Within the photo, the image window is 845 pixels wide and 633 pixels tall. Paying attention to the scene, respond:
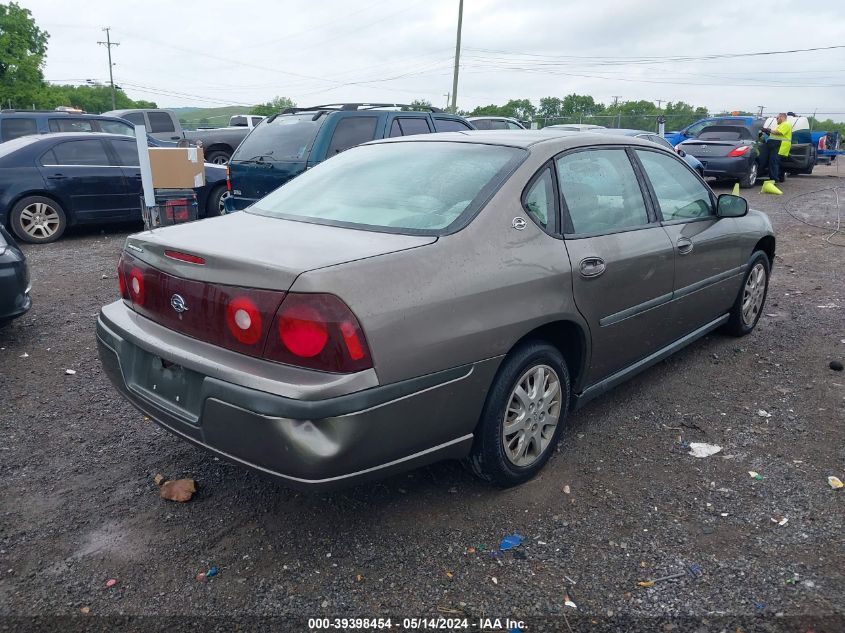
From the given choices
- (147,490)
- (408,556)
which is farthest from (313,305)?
(147,490)

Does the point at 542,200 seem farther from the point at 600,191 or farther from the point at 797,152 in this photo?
the point at 797,152

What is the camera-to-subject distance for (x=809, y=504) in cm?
311

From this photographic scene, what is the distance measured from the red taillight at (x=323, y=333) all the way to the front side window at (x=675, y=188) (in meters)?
2.48

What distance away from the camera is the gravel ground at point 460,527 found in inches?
96.7

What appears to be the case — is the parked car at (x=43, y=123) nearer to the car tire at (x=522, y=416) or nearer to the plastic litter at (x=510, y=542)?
the car tire at (x=522, y=416)

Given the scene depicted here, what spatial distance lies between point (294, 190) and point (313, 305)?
1548 millimetres

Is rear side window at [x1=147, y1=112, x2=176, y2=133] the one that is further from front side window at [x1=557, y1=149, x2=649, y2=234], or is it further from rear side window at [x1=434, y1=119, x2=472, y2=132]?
front side window at [x1=557, y1=149, x2=649, y2=234]

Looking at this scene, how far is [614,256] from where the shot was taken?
3473 mm

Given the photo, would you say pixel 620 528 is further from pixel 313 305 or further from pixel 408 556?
pixel 313 305

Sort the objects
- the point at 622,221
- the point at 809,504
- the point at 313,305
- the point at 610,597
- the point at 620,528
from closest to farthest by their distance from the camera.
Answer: the point at 313,305 < the point at 610,597 < the point at 620,528 < the point at 809,504 < the point at 622,221

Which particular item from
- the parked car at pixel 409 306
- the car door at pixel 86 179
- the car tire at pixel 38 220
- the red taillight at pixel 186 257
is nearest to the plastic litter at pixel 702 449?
the parked car at pixel 409 306

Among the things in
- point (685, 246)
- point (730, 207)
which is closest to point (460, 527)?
point (685, 246)

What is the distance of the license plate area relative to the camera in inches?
103

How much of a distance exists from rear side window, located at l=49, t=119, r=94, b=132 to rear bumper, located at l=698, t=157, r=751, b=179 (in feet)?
43.1
